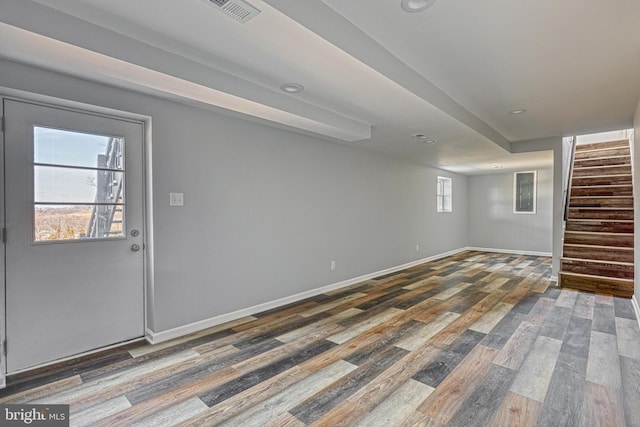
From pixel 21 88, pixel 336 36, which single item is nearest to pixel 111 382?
pixel 21 88

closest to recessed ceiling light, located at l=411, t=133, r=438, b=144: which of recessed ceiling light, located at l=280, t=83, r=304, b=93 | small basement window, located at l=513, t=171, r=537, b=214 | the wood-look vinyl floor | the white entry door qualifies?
recessed ceiling light, located at l=280, t=83, r=304, b=93

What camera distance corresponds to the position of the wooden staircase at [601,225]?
4.57 m

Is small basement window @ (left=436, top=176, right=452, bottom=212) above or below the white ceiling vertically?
below

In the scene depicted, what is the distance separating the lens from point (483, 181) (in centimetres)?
880

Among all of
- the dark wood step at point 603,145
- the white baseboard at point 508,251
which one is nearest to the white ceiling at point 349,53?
the dark wood step at point 603,145

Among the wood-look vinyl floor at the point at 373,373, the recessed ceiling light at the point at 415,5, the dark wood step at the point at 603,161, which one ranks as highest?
the recessed ceiling light at the point at 415,5

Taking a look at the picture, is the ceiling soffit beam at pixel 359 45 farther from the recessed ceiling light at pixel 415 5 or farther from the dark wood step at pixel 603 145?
the dark wood step at pixel 603 145

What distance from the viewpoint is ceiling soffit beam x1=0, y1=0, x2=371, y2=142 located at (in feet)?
5.43

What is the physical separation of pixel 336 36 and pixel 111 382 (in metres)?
2.86

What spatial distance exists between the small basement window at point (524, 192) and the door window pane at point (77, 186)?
897 cm

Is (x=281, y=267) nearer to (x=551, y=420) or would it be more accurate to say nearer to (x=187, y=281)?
(x=187, y=281)

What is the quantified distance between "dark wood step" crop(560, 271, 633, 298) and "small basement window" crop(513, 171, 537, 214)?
147 inches

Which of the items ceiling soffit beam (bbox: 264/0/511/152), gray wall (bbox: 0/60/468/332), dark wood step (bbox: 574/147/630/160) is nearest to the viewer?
ceiling soffit beam (bbox: 264/0/511/152)

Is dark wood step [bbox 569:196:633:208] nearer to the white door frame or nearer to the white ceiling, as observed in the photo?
the white ceiling
